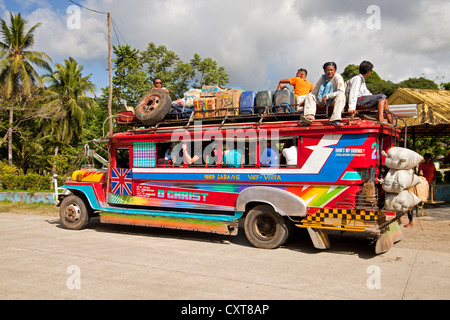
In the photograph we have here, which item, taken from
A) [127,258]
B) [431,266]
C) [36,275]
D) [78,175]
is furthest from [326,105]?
[78,175]

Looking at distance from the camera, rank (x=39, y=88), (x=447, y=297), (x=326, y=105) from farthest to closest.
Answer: (x=39, y=88) < (x=326, y=105) < (x=447, y=297)

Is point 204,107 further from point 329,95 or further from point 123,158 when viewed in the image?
point 329,95

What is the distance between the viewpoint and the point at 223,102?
8.61 meters

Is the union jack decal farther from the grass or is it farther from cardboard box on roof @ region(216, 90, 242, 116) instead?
the grass

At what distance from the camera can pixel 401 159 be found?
22.0ft

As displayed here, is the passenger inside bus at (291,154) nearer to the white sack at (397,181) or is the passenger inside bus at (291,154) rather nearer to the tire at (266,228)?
the tire at (266,228)

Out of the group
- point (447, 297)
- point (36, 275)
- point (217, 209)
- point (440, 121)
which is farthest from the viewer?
point (440, 121)

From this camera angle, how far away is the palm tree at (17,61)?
2616 centimetres

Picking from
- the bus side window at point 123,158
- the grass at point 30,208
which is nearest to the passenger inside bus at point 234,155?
the bus side window at point 123,158

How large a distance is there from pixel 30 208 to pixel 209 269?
454 inches

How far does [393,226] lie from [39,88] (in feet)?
92.6

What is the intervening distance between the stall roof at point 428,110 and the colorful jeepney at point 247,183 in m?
5.31

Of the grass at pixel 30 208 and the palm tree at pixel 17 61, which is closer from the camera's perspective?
the grass at pixel 30 208
